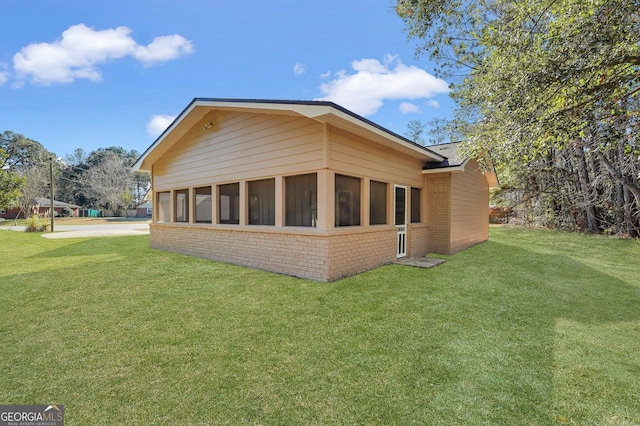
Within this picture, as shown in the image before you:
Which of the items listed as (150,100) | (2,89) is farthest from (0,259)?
(2,89)

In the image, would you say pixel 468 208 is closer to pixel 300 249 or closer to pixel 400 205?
pixel 400 205

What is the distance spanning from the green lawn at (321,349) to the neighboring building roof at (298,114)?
10.3ft

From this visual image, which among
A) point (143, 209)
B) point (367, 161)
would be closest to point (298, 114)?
point (367, 161)

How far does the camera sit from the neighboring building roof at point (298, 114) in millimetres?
5066

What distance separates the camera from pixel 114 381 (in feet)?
8.22

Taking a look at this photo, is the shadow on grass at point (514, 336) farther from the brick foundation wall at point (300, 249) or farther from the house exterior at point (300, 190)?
the house exterior at point (300, 190)

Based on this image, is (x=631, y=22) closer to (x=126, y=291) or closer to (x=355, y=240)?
(x=355, y=240)

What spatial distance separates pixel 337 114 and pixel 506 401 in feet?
14.5

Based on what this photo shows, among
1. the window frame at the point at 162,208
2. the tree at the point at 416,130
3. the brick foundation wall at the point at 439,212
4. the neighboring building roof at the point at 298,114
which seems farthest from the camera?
the tree at the point at 416,130

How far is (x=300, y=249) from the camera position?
19.9ft

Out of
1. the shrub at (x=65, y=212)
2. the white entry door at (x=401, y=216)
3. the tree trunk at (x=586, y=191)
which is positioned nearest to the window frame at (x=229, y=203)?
the white entry door at (x=401, y=216)

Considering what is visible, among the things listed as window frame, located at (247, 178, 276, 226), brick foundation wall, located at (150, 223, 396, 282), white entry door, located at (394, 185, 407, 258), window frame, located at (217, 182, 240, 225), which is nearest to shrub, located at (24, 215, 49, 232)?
brick foundation wall, located at (150, 223, 396, 282)

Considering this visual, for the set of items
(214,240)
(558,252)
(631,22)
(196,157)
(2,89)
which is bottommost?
(558,252)

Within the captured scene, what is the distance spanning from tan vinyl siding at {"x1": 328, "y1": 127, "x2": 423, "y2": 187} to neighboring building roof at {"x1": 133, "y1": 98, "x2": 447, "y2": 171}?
0.22m
